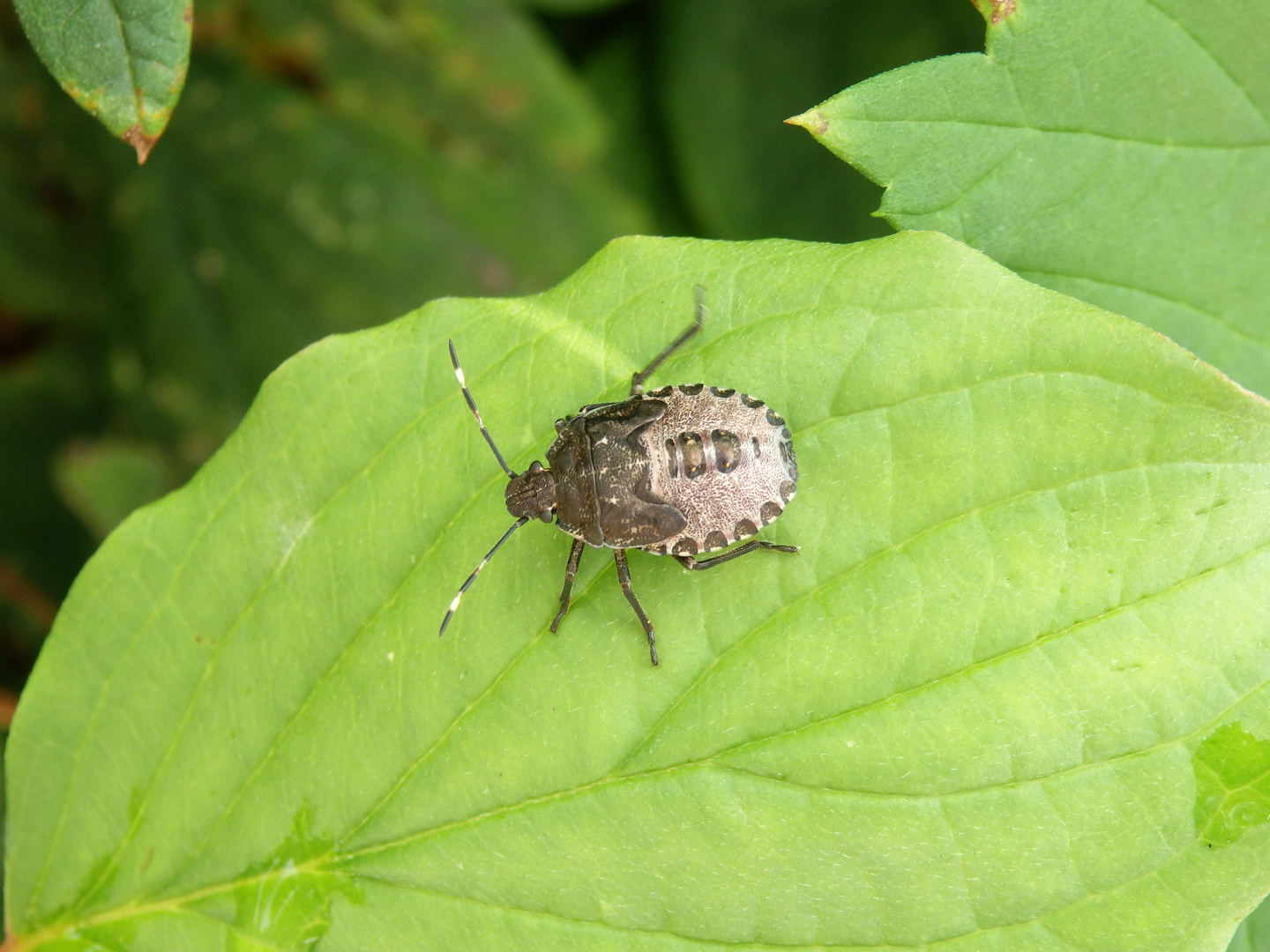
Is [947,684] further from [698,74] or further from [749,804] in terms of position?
[698,74]

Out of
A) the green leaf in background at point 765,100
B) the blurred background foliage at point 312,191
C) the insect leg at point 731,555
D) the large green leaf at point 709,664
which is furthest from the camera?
the green leaf in background at point 765,100

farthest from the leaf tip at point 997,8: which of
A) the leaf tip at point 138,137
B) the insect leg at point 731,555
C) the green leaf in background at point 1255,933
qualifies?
the green leaf in background at point 1255,933

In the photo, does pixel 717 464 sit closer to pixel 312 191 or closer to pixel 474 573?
pixel 474 573

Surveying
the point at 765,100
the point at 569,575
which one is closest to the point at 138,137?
the point at 569,575

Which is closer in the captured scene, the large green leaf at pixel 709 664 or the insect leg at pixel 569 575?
the large green leaf at pixel 709 664

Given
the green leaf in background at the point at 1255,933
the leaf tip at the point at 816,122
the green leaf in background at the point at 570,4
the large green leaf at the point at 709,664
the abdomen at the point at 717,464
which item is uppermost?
the green leaf in background at the point at 570,4

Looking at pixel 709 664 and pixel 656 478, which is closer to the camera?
pixel 709 664

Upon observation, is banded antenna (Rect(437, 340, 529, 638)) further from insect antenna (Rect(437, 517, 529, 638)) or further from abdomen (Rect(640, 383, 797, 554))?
abdomen (Rect(640, 383, 797, 554))

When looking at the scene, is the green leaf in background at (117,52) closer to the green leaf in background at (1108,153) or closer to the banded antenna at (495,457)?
the banded antenna at (495,457)
